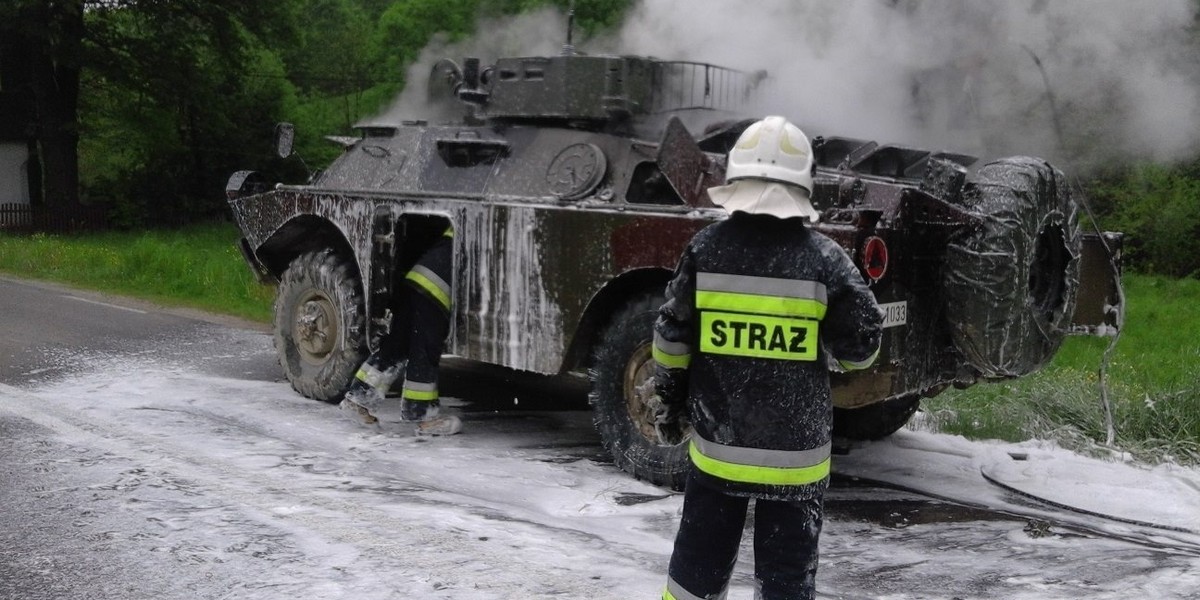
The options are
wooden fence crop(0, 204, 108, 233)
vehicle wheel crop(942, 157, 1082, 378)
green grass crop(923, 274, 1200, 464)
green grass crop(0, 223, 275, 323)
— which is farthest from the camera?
wooden fence crop(0, 204, 108, 233)

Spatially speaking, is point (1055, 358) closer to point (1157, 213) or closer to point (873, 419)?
point (873, 419)

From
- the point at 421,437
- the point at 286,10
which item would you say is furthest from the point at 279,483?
the point at 286,10

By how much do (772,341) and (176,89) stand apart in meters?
26.2

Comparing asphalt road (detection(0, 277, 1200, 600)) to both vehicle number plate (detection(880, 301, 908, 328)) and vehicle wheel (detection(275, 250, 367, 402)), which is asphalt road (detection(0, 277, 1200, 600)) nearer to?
vehicle wheel (detection(275, 250, 367, 402))

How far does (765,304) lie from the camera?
348 centimetres

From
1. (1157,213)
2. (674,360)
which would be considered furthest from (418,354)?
(1157,213)

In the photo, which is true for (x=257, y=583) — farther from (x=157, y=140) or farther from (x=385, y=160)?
(x=157, y=140)

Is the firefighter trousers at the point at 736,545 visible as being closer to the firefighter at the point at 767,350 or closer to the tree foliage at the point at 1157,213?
the firefighter at the point at 767,350

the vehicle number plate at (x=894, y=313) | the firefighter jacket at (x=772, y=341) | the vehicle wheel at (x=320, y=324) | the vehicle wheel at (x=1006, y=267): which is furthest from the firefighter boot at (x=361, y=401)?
the firefighter jacket at (x=772, y=341)

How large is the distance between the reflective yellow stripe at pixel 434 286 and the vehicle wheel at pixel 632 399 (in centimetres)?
108

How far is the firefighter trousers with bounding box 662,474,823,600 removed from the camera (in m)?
3.55

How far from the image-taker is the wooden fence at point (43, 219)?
27438mm

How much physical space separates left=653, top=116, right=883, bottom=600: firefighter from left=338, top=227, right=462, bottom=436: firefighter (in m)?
3.46

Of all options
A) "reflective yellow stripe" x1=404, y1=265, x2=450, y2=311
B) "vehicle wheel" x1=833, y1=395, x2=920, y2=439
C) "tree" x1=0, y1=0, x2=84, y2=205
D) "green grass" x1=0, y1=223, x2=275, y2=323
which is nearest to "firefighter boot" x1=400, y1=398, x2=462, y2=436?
"reflective yellow stripe" x1=404, y1=265, x2=450, y2=311
